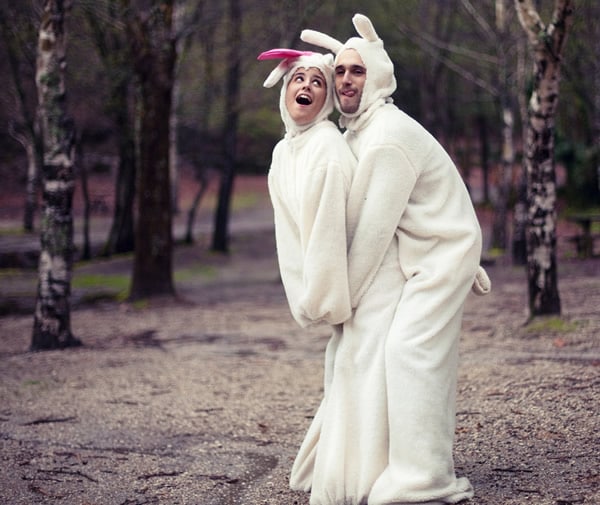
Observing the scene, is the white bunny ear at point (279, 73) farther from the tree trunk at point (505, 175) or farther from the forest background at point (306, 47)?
the tree trunk at point (505, 175)

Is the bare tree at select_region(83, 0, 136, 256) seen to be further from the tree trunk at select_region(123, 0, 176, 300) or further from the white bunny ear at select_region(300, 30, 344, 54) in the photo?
the white bunny ear at select_region(300, 30, 344, 54)

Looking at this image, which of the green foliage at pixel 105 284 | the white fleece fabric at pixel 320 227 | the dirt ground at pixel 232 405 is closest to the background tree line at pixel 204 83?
the green foliage at pixel 105 284

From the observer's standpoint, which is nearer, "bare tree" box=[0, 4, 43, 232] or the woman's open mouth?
the woman's open mouth

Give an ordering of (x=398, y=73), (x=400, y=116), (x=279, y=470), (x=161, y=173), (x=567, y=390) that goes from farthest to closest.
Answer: (x=398, y=73) → (x=161, y=173) → (x=567, y=390) → (x=279, y=470) → (x=400, y=116)

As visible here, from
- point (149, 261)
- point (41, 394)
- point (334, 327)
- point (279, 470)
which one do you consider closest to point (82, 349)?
point (41, 394)

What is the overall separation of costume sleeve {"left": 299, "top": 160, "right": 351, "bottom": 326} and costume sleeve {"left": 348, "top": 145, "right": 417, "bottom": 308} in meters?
0.08

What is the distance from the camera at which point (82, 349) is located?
11031 mm

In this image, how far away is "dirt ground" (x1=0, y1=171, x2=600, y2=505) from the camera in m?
5.66

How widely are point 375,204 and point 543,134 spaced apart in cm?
591

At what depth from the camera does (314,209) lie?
4.62m

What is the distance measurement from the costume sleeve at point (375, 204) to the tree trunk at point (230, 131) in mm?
17002

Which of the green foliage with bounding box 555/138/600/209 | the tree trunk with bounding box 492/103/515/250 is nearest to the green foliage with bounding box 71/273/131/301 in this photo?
the tree trunk with bounding box 492/103/515/250

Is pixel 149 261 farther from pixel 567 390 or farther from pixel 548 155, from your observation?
pixel 567 390

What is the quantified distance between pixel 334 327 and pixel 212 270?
14.6 m
